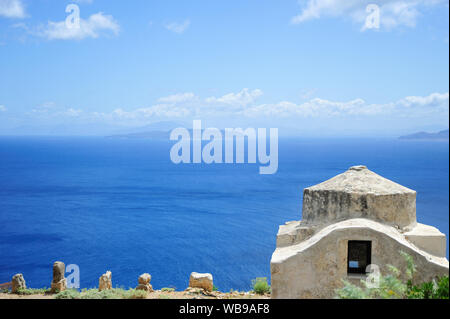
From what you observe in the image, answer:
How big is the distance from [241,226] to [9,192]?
44771 mm

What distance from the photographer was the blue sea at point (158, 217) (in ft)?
140

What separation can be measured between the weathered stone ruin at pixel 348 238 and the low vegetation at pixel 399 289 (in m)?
0.27

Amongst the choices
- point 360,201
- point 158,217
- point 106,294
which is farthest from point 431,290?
point 158,217

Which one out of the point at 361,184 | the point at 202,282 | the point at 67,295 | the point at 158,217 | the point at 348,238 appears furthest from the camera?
the point at 158,217

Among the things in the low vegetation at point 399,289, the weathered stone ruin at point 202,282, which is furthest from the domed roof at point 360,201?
the weathered stone ruin at point 202,282

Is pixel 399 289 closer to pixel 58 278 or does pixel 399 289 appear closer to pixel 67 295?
pixel 67 295

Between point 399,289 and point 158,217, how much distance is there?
58.1 metres

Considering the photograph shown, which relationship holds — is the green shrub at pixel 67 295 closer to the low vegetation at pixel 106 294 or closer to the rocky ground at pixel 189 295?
the low vegetation at pixel 106 294

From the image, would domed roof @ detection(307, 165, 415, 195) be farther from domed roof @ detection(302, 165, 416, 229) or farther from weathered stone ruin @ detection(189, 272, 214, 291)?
weathered stone ruin @ detection(189, 272, 214, 291)

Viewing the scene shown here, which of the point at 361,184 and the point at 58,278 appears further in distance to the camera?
the point at 58,278

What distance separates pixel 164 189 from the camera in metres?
88.1

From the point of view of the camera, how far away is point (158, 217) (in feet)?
214

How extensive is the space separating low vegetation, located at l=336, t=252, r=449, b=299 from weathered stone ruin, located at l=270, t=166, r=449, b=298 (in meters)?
0.27
